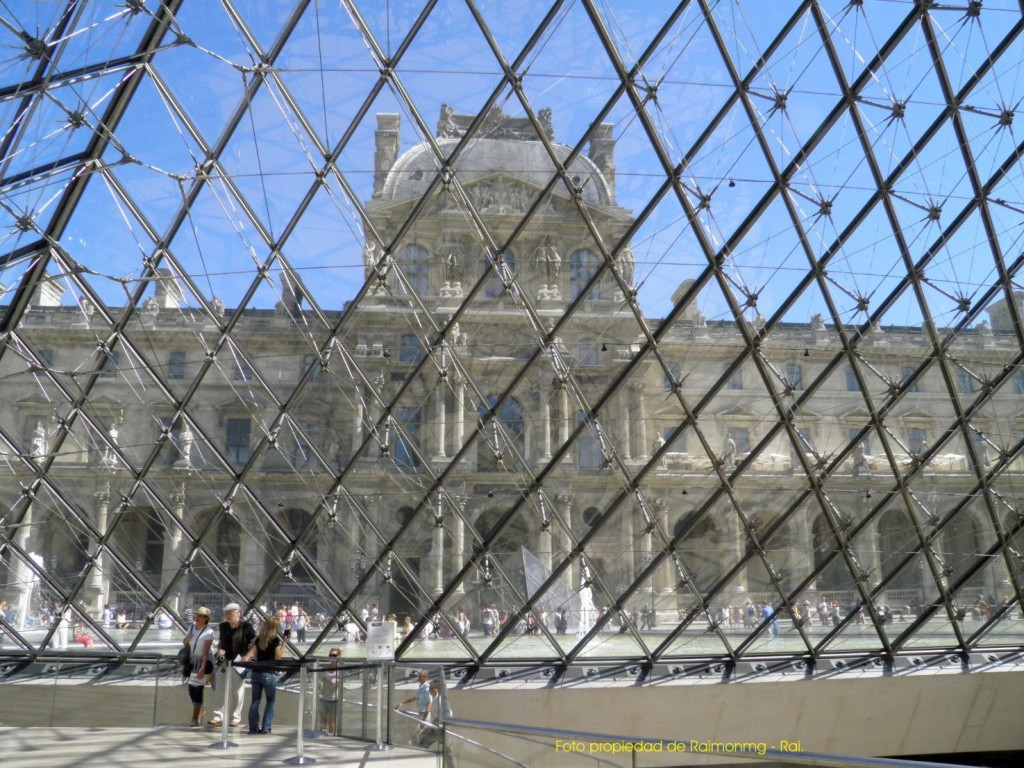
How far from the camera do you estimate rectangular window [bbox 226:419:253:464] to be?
1544cm

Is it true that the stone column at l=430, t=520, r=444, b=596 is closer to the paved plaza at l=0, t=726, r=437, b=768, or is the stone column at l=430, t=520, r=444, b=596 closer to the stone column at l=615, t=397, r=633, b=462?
the stone column at l=615, t=397, r=633, b=462

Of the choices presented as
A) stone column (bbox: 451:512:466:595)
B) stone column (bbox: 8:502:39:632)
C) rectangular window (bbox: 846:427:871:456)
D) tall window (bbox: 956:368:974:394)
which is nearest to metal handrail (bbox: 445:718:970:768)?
stone column (bbox: 451:512:466:595)

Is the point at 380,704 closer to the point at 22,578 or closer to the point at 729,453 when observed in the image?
the point at 729,453

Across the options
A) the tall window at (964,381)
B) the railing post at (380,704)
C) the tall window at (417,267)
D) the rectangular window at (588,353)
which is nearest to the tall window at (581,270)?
the rectangular window at (588,353)

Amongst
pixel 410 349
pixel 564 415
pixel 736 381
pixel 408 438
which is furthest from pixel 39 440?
pixel 736 381

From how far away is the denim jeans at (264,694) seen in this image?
905 centimetres

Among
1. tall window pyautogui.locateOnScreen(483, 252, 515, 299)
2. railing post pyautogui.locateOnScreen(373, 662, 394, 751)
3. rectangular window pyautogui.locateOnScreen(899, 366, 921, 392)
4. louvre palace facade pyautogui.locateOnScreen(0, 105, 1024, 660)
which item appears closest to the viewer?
railing post pyautogui.locateOnScreen(373, 662, 394, 751)

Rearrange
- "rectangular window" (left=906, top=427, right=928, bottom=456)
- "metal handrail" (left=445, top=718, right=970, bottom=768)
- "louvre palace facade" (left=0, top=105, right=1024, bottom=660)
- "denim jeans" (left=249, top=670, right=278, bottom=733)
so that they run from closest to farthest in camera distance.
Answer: "metal handrail" (left=445, top=718, right=970, bottom=768) → "denim jeans" (left=249, top=670, right=278, bottom=733) → "louvre palace facade" (left=0, top=105, right=1024, bottom=660) → "rectangular window" (left=906, top=427, right=928, bottom=456)

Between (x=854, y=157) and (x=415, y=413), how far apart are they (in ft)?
25.9

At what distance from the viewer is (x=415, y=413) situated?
609 inches

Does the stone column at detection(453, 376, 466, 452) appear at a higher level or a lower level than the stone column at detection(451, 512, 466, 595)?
higher

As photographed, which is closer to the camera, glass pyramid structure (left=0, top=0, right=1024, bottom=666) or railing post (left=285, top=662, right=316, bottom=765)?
railing post (left=285, top=662, right=316, bottom=765)

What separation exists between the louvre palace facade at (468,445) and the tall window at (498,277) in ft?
0.15

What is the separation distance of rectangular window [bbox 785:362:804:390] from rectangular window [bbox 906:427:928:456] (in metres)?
2.05
